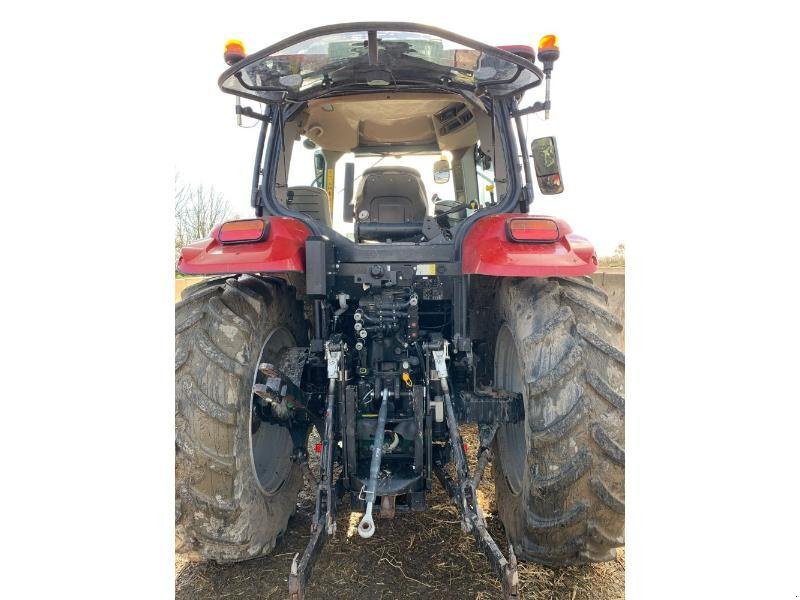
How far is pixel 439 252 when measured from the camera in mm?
2576

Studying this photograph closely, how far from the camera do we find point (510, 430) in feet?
8.93

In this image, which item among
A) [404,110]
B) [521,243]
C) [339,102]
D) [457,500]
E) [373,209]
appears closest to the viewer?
[457,500]

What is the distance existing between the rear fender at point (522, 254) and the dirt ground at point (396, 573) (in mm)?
1372

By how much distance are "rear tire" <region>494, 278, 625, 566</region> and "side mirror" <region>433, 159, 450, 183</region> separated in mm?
1694

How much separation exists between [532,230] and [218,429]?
151 cm

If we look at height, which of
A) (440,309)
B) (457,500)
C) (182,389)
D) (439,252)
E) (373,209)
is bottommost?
(457,500)

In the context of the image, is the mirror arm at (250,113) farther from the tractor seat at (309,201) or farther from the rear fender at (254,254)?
the rear fender at (254,254)

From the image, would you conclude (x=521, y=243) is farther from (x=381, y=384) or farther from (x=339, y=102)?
(x=339, y=102)

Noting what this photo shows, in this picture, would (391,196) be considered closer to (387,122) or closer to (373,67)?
(387,122)

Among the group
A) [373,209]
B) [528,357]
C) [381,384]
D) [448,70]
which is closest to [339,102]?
[448,70]

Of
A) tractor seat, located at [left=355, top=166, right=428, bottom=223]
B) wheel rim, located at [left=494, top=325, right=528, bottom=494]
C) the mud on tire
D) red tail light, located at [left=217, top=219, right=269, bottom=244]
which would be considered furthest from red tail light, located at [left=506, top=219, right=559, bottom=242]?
tractor seat, located at [left=355, top=166, right=428, bottom=223]

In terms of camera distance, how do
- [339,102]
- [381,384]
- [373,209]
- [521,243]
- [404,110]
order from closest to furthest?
[521,243]
[381,384]
[339,102]
[404,110]
[373,209]

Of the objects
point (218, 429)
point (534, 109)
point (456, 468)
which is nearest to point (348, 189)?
point (534, 109)

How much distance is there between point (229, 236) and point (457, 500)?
1454mm
